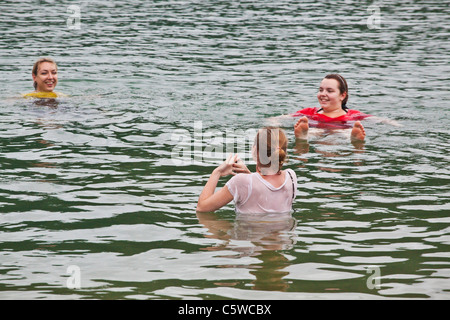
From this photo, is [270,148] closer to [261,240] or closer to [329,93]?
Result: [261,240]

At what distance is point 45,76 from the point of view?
54.7ft

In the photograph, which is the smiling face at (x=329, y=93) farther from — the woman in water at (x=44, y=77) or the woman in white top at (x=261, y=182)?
the woman in water at (x=44, y=77)

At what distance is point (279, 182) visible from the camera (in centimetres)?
910

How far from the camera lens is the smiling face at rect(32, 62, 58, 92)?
16672 millimetres

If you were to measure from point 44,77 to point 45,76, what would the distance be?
0.03 metres

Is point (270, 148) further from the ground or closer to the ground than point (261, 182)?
further from the ground

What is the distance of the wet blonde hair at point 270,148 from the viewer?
29.1 ft

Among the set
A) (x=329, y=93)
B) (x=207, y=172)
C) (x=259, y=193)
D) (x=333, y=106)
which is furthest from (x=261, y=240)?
(x=333, y=106)

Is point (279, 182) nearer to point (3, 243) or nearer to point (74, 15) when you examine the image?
point (3, 243)

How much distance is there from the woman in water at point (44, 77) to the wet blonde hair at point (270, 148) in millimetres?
9075

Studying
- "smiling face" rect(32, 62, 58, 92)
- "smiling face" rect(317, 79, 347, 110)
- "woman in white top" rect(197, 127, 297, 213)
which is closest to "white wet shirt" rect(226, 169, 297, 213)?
"woman in white top" rect(197, 127, 297, 213)

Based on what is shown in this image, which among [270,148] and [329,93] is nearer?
[270,148]

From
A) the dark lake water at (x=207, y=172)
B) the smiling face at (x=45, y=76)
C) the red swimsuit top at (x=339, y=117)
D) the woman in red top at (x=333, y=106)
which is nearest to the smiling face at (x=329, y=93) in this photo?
the woman in red top at (x=333, y=106)
